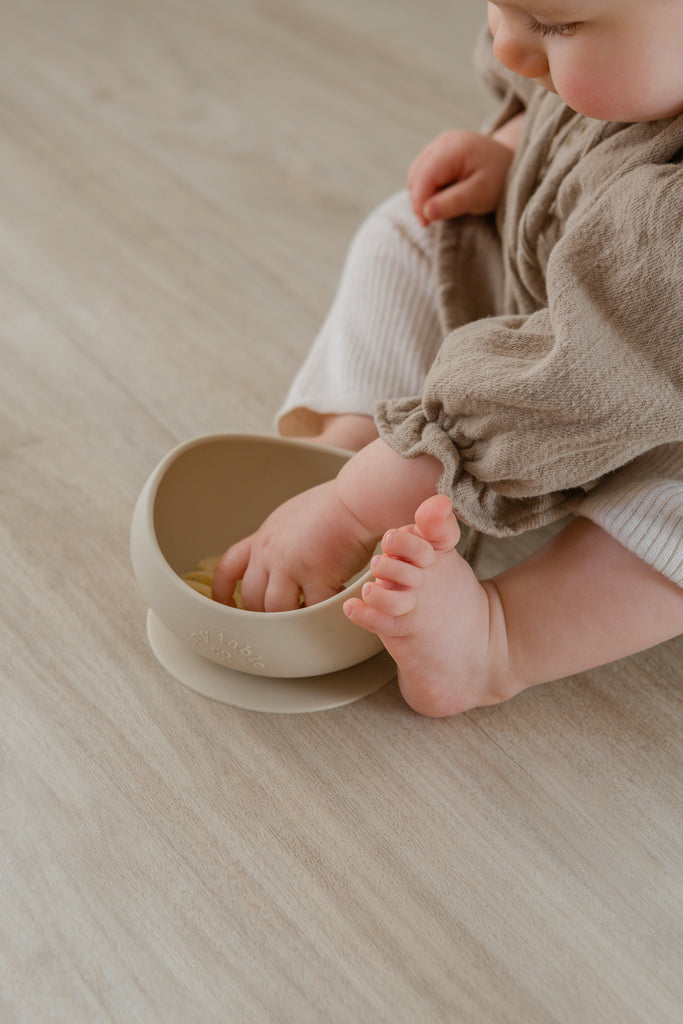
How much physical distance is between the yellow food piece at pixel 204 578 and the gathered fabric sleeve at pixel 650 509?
24 cm

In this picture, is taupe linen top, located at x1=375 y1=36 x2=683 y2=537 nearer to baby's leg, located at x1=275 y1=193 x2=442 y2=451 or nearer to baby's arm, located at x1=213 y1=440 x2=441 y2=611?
baby's arm, located at x1=213 y1=440 x2=441 y2=611

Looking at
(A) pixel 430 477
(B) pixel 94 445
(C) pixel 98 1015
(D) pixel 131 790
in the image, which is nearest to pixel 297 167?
(B) pixel 94 445

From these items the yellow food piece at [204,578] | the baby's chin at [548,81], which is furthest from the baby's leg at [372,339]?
the baby's chin at [548,81]

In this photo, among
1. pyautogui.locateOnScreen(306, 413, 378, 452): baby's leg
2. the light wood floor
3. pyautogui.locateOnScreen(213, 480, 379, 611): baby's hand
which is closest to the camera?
the light wood floor

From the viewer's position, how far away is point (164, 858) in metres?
0.63

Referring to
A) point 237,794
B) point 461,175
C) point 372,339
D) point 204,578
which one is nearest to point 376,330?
point 372,339

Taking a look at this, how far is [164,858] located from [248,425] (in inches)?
16.4

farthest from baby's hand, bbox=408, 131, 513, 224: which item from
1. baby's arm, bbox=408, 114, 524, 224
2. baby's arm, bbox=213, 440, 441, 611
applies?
baby's arm, bbox=213, 440, 441, 611

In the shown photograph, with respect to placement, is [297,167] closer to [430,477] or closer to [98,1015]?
[430,477]

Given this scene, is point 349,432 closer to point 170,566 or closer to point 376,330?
point 376,330

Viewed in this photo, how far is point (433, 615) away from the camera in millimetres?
655

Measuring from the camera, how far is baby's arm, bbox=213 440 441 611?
68cm

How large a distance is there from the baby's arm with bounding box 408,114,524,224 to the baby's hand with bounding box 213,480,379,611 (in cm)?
30

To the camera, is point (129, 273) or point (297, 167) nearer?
point (129, 273)
